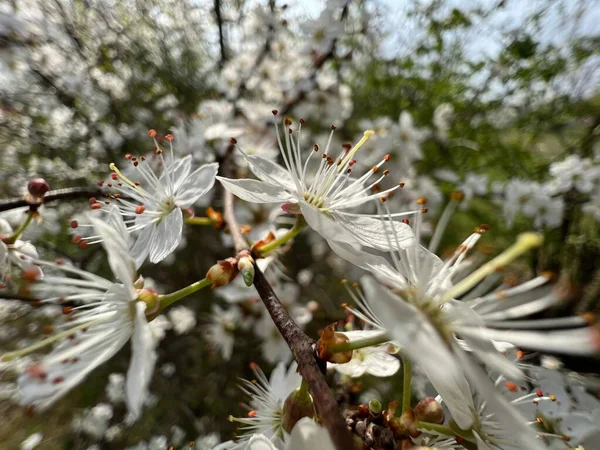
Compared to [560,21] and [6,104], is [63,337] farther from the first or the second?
[560,21]

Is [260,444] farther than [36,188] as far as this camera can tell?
No

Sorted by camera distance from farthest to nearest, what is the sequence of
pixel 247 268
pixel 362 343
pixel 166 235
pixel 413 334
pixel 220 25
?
pixel 220 25 < pixel 166 235 < pixel 247 268 < pixel 362 343 < pixel 413 334

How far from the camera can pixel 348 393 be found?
0.88 metres

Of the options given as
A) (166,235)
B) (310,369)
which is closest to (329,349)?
(310,369)

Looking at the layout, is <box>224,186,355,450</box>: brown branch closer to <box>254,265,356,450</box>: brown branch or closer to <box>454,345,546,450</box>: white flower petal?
<box>254,265,356,450</box>: brown branch

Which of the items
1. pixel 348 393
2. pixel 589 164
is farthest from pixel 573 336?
pixel 589 164

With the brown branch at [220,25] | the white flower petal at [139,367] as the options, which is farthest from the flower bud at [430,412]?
the brown branch at [220,25]

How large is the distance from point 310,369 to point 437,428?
0.24 m

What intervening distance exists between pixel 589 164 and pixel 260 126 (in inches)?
54.0

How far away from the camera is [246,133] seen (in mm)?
1751

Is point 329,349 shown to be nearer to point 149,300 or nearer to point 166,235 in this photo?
point 149,300

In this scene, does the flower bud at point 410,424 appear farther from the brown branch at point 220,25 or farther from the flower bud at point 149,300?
the brown branch at point 220,25

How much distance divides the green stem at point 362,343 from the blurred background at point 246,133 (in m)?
0.77

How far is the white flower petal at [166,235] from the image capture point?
70 cm
